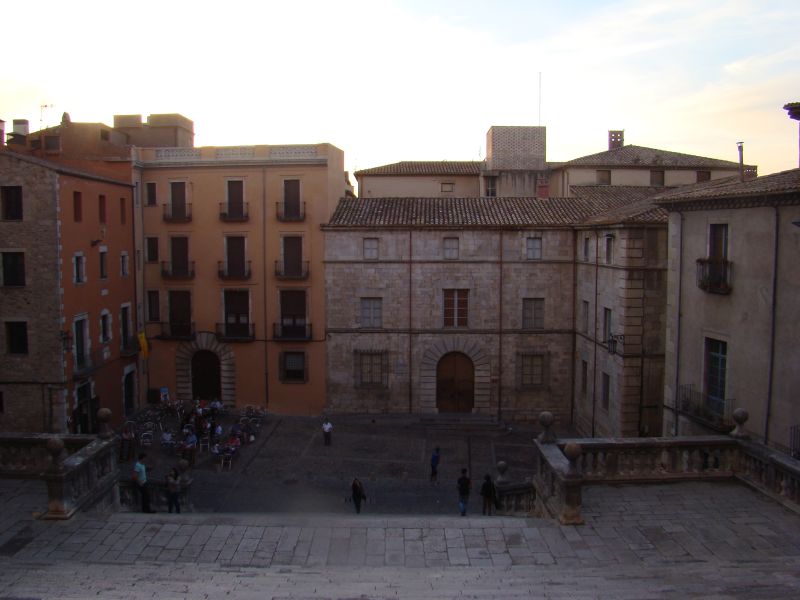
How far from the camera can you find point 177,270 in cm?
3662

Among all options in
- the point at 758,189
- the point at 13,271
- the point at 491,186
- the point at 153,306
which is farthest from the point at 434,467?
the point at 491,186

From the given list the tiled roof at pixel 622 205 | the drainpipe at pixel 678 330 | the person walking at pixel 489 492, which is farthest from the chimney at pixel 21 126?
the drainpipe at pixel 678 330

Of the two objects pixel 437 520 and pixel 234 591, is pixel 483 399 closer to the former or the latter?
pixel 437 520

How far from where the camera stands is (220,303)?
119 feet

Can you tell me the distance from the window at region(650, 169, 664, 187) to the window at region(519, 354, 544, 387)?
19463mm

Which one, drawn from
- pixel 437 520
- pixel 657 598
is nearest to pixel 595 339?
pixel 437 520

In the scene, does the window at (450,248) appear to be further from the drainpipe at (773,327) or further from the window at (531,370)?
the drainpipe at (773,327)

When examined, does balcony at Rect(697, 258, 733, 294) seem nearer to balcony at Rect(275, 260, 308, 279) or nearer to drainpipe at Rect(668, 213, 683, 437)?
drainpipe at Rect(668, 213, 683, 437)

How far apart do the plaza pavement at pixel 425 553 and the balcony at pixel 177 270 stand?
902 inches

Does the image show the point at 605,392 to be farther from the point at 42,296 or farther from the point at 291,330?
the point at 42,296

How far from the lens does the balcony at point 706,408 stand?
18.8m

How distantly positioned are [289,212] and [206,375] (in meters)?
→ 9.29

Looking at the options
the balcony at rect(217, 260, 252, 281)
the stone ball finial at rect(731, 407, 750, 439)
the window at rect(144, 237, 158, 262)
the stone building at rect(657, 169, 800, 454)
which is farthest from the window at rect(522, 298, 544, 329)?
the stone ball finial at rect(731, 407, 750, 439)

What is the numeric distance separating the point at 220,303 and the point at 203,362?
3228mm
